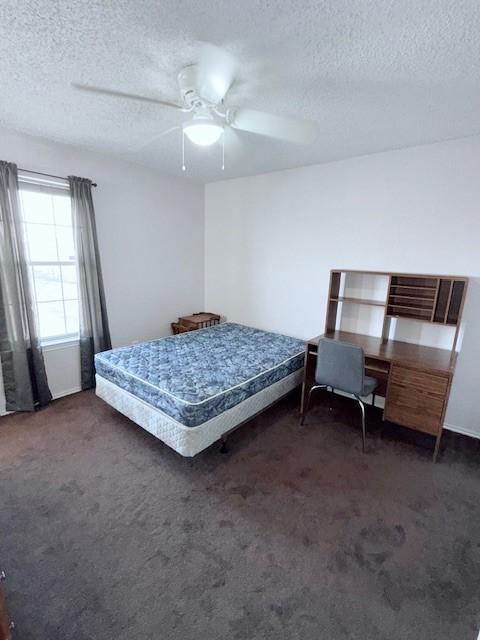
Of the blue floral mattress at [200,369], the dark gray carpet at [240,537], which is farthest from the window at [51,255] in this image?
the dark gray carpet at [240,537]

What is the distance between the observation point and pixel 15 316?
8.94 ft

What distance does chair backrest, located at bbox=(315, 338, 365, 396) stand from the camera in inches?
92.9

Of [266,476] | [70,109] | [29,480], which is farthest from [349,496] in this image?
[70,109]

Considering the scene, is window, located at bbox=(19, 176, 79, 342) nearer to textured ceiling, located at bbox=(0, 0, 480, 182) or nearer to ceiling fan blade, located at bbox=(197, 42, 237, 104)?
textured ceiling, located at bbox=(0, 0, 480, 182)

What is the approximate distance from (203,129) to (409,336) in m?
2.54

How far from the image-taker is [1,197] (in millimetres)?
2553

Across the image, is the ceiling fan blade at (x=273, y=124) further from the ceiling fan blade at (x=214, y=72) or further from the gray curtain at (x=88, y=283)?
the gray curtain at (x=88, y=283)

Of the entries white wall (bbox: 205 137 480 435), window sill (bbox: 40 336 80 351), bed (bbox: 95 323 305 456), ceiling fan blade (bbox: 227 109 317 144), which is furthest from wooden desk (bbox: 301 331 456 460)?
window sill (bbox: 40 336 80 351)

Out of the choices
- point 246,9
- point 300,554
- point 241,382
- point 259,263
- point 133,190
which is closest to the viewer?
point 246,9

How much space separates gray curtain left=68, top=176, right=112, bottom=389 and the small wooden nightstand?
1.00 m

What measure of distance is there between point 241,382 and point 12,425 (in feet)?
6.93

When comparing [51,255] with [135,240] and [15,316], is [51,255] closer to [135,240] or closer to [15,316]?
[15,316]

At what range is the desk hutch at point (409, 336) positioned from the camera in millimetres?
2316

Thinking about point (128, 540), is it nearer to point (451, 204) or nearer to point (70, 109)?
point (70, 109)
